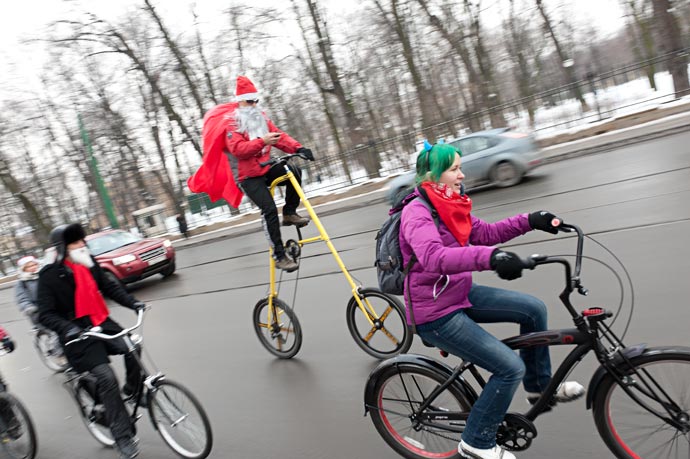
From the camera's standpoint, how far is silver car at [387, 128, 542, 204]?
13.2m

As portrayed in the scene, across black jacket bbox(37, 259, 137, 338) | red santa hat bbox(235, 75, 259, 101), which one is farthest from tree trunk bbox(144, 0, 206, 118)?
black jacket bbox(37, 259, 137, 338)

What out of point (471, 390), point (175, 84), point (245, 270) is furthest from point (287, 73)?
point (471, 390)

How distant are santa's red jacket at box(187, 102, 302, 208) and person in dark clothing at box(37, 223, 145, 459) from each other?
119 cm

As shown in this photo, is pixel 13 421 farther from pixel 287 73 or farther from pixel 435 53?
pixel 435 53

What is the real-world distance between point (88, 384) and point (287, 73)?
28924mm

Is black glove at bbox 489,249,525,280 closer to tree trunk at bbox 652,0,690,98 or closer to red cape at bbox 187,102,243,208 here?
red cape at bbox 187,102,243,208

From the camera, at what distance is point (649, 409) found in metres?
2.55

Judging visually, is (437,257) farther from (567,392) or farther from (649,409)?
(649,409)

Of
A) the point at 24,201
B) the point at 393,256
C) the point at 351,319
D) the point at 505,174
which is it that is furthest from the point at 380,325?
the point at 24,201

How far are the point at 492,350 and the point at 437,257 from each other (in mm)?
584

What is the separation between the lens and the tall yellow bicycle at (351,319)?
16.8ft

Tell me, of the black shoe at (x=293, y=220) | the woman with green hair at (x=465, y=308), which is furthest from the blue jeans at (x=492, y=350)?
the black shoe at (x=293, y=220)

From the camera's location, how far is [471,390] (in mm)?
3098

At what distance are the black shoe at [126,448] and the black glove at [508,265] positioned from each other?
320 cm
